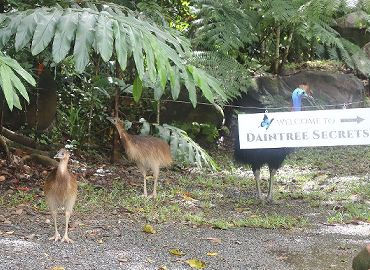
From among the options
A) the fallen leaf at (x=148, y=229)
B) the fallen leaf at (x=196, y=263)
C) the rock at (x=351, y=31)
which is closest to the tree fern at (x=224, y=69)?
the fallen leaf at (x=148, y=229)

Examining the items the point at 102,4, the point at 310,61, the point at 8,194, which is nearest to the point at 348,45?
the point at 310,61

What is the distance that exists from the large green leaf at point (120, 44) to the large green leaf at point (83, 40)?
17cm

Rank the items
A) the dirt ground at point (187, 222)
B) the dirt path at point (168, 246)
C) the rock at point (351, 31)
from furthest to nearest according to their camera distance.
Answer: the rock at point (351, 31) → the dirt ground at point (187, 222) → the dirt path at point (168, 246)

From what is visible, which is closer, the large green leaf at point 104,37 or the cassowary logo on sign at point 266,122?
the large green leaf at point 104,37

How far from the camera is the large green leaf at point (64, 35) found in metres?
4.38

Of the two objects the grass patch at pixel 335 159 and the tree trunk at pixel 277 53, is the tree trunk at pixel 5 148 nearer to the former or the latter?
the grass patch at pixel 335 159

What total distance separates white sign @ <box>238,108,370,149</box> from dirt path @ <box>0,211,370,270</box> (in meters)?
0.83

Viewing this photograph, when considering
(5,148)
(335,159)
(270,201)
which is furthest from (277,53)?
(5,148)

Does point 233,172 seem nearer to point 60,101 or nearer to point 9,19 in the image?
point 60,101

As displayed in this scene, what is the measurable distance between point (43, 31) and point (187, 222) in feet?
7.45

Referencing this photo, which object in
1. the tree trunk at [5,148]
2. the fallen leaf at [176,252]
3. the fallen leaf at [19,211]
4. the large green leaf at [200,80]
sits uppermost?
the large green leaf at [200,80]

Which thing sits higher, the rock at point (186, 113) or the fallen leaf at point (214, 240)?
the rock at point (186, 113)

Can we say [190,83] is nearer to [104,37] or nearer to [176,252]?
[104,37]

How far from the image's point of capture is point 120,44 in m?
4.45
